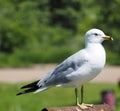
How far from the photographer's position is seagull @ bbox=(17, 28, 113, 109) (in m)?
4.24

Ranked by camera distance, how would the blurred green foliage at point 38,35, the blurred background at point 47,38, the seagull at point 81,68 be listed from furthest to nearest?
1. the blurred green foliage at point 38,35
2. the blurred background at point 47,38
3. the seagull at point 81,68

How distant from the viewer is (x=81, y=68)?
4.36 m

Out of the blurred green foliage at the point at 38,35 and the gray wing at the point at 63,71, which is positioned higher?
the blurred green foliage at the point at 38,35

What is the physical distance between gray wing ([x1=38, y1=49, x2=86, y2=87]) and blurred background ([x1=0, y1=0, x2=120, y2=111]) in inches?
318

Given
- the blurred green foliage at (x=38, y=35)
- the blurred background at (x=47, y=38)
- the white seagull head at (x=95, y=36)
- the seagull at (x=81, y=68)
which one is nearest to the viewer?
the seagull at (x=81, y=68)

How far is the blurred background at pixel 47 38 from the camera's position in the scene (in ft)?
45.9

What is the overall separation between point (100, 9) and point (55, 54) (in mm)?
9477

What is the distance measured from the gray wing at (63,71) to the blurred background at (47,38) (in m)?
8.09

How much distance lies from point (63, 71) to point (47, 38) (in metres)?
21.5

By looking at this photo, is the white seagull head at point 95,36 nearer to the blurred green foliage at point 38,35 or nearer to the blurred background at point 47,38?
the blurred background at point 47,38

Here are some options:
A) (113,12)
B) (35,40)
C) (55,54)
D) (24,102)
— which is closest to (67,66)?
(24,102)

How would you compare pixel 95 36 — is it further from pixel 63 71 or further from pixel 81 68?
pixel 63 71


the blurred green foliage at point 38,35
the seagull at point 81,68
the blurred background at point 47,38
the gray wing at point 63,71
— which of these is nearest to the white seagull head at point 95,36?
the seagull at point 81,68

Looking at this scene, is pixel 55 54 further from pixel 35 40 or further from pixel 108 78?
pixel 108 78
